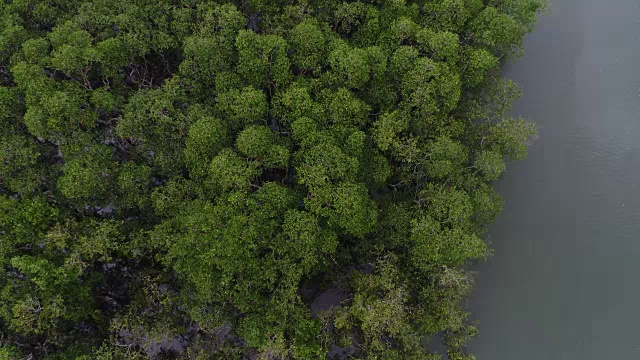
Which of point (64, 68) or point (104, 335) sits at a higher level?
point (64, 68)

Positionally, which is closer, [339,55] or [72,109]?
[72,109]

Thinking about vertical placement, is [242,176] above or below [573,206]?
above

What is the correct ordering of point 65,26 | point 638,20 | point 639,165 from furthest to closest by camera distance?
point 638,20
point 639,165
point 65,26

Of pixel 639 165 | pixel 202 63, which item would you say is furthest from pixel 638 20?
pixel 202 63

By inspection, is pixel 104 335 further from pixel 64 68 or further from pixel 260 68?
pixel 260 68

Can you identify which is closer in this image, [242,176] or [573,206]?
[242,176]

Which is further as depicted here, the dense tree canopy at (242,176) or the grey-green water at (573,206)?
the grey-green water at (573,206)
